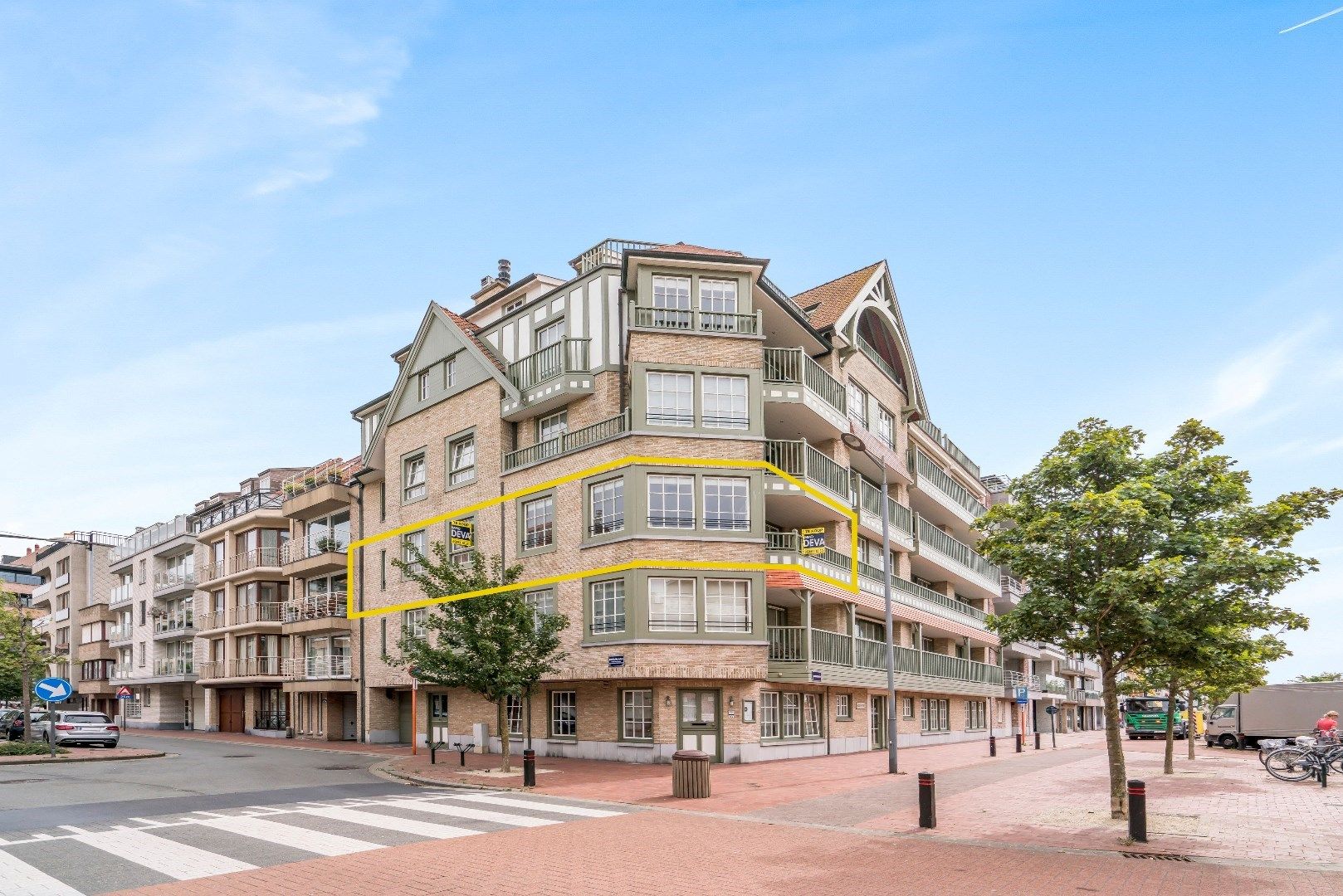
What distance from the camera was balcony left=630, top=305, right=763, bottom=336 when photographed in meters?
30.0

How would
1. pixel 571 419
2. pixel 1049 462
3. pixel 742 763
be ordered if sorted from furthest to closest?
pixel 571 419 → pixel 742 763 → pixel 1049 462

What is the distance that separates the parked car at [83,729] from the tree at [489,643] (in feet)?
55.8

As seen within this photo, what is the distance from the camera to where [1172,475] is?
16.1 m

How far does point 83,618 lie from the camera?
7300cm

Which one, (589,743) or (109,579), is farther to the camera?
(109,579)

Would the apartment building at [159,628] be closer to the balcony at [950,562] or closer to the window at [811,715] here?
the window at [811,715]

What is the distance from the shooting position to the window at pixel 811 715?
32.3 meters

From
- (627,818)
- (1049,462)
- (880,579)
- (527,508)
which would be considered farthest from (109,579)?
(1049,462)

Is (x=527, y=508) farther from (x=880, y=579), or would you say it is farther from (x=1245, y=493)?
(x=1245, y=493)

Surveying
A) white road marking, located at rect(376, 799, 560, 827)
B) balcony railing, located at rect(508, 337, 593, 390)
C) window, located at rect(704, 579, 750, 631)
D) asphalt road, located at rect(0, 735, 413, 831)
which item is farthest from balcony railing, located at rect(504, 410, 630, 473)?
white road marking, located at rect(376, 799, 560, 827)

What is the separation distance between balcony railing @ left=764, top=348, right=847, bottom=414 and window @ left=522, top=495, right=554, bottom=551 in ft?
24.2

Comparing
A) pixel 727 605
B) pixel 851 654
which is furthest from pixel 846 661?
pixel 727 605

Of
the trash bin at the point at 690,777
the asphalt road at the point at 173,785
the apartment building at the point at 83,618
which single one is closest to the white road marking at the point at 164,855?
the asphalt road at the point at 173,785

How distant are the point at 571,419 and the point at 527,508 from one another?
3.02m
